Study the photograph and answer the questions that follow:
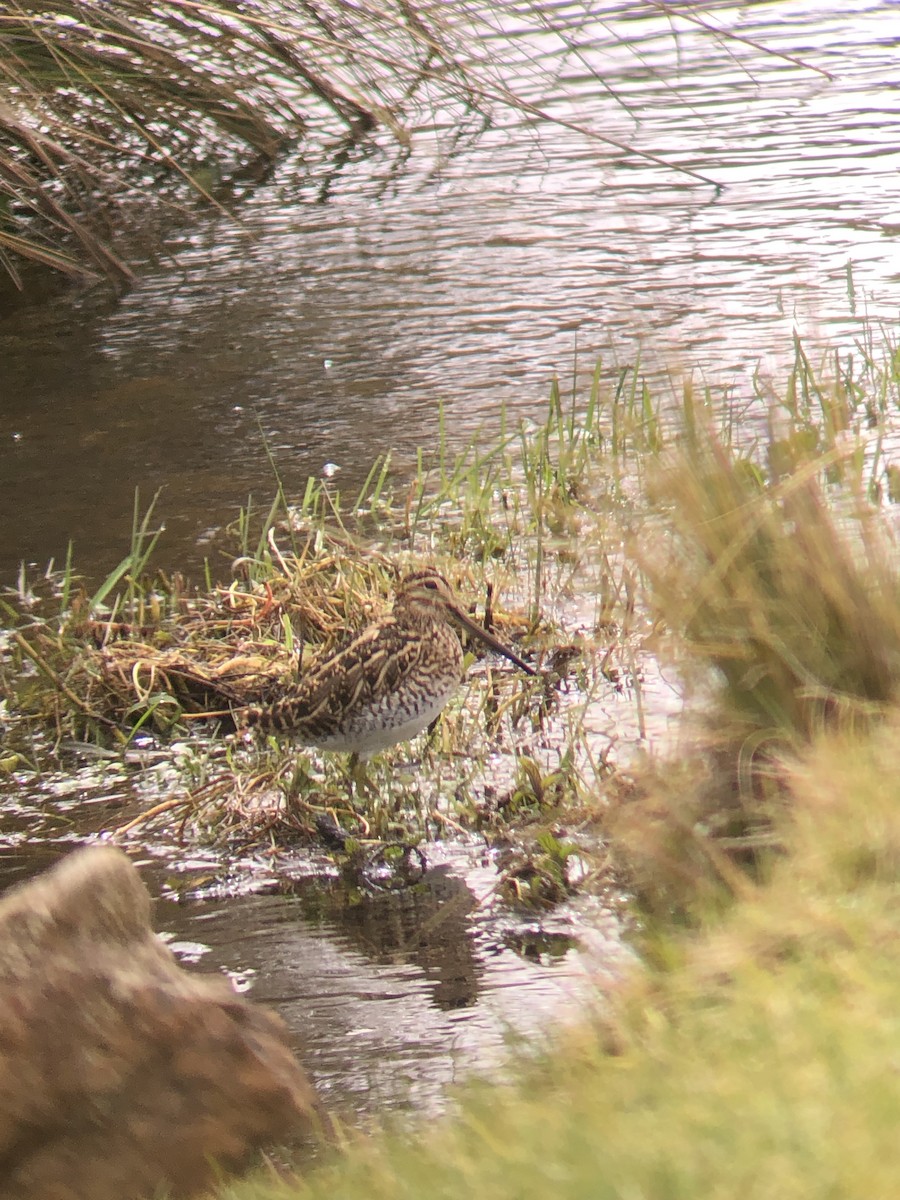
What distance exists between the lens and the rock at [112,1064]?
3561 millimetres

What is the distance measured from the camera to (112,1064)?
11.8 ft

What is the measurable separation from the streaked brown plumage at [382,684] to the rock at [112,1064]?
150cm

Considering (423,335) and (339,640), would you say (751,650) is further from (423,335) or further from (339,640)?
(423,335)

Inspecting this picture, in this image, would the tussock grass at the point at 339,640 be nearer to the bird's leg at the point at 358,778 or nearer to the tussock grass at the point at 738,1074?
the bird's leg at the point at 358,778

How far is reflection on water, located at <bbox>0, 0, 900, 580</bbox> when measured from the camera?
29.4 ft

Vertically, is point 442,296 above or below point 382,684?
above

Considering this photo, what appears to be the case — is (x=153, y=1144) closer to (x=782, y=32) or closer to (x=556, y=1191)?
(x=556, y=1191)

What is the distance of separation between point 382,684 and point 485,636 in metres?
0.78

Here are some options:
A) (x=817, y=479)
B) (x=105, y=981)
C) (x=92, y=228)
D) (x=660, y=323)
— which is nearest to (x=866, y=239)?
(x=660, y=323)

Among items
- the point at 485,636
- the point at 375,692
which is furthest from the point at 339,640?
the point at 375,692

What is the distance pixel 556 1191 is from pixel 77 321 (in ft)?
32.4

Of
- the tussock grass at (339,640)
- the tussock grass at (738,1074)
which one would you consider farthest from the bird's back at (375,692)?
the tussock grass at (738,1074)

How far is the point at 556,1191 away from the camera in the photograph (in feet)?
8.39

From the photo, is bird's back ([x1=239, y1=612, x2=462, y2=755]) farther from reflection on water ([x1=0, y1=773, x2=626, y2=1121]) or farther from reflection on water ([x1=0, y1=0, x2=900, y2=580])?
reflection on water ([x1=0, y1=0, x2=900, y2=580])
